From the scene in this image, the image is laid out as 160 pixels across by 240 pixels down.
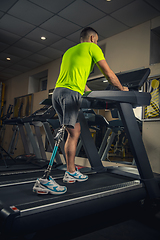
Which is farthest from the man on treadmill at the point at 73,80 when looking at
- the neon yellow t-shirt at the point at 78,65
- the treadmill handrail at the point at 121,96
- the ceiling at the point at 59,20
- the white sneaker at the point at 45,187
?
the ceiling at the point at 59,20

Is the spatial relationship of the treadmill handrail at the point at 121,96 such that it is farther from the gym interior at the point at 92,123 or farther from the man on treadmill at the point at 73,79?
the man on treadmill at the point at 73,79

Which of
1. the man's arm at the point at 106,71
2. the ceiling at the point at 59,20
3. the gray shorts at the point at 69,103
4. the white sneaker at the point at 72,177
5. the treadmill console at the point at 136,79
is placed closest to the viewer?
the gray shorts at the point at 69,103

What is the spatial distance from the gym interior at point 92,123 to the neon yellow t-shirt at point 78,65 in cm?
19

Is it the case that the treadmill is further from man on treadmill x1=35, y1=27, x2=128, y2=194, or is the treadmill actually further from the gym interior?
man on treadmill x1=35, y1=27, x2=128, y2=194

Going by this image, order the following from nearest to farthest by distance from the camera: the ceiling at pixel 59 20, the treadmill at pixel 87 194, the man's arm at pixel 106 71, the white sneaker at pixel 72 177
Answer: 1. the treadmill at pixel 87 194
2. the man's arm at pixel 106 71
3. the white sneaker at pixel 72 177
4. the ceiling at pixel 59 20

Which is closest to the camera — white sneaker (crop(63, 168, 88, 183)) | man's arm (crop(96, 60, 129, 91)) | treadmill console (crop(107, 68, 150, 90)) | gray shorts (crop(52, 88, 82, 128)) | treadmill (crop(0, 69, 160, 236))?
treadmill (crop(0, 69, 160, 236))

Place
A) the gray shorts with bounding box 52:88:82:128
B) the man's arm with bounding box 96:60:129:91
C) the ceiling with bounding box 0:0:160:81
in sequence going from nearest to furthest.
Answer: the gray shorts with bounding box 52:88:82:128
the man's arm with bounding box 96:60:129:91
the ceiling with bounding box 0:0:160:81

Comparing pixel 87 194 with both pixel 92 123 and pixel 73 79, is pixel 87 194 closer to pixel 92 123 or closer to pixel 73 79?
pixel 73 79

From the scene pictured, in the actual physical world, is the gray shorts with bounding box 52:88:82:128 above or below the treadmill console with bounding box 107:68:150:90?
below

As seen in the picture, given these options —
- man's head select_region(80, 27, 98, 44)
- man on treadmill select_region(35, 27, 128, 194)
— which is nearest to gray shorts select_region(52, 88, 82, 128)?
man on treadmill select_region(35, 27, 128, 194)

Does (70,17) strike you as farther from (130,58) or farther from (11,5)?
(130,58)

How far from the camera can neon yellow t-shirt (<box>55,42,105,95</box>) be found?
5.64ft

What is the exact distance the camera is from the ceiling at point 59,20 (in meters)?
3.42

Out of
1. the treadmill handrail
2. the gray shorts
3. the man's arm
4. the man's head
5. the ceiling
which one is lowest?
the gray shorts
